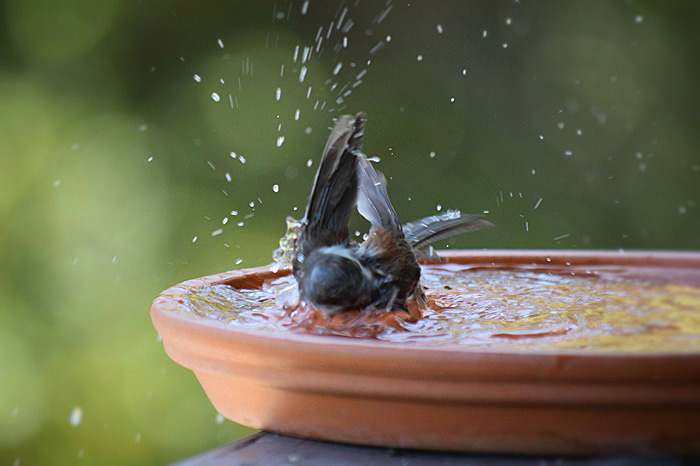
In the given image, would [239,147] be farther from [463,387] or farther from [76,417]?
[463,387]

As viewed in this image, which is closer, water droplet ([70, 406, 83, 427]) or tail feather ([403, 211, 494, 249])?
tail feather ([403, 211, 494, 249])

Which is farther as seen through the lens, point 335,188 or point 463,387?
point 335,188

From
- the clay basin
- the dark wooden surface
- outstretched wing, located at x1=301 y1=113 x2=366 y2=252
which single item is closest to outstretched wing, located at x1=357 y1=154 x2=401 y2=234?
outstretched wing, located at x1=301 y1=113 x2=366 y2=252

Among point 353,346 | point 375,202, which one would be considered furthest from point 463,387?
point 375,202

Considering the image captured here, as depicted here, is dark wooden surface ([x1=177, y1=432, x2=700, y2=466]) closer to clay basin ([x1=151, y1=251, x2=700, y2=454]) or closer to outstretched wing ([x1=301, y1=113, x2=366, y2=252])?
clay basin ([x1=151, y1=251, x2=700, y2=454])

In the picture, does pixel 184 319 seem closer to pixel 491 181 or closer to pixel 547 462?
pixel 547 462

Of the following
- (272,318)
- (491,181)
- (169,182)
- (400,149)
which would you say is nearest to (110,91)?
(169,182)
